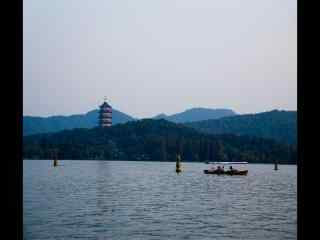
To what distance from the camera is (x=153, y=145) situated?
130 meters

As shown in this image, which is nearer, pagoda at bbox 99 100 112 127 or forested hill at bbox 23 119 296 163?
forested hill at bbox 23 119 296 163

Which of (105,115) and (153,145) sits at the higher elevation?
(105,115)

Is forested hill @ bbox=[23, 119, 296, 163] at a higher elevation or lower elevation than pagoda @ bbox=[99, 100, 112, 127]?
lower

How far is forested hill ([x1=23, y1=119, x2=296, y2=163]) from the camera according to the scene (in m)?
111

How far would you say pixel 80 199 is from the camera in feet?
123

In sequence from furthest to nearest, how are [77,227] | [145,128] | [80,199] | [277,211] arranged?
1. [145,128]
2. [80,199]
3. [277,211]
4. [77,227]

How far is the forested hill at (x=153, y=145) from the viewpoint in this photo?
111 m

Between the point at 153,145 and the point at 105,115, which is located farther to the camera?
the point at 105,115

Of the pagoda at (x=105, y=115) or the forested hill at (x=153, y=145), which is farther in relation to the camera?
the pagoda at (x=105, y=115)

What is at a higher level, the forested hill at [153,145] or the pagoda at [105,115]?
the pagoda at [105,115]
